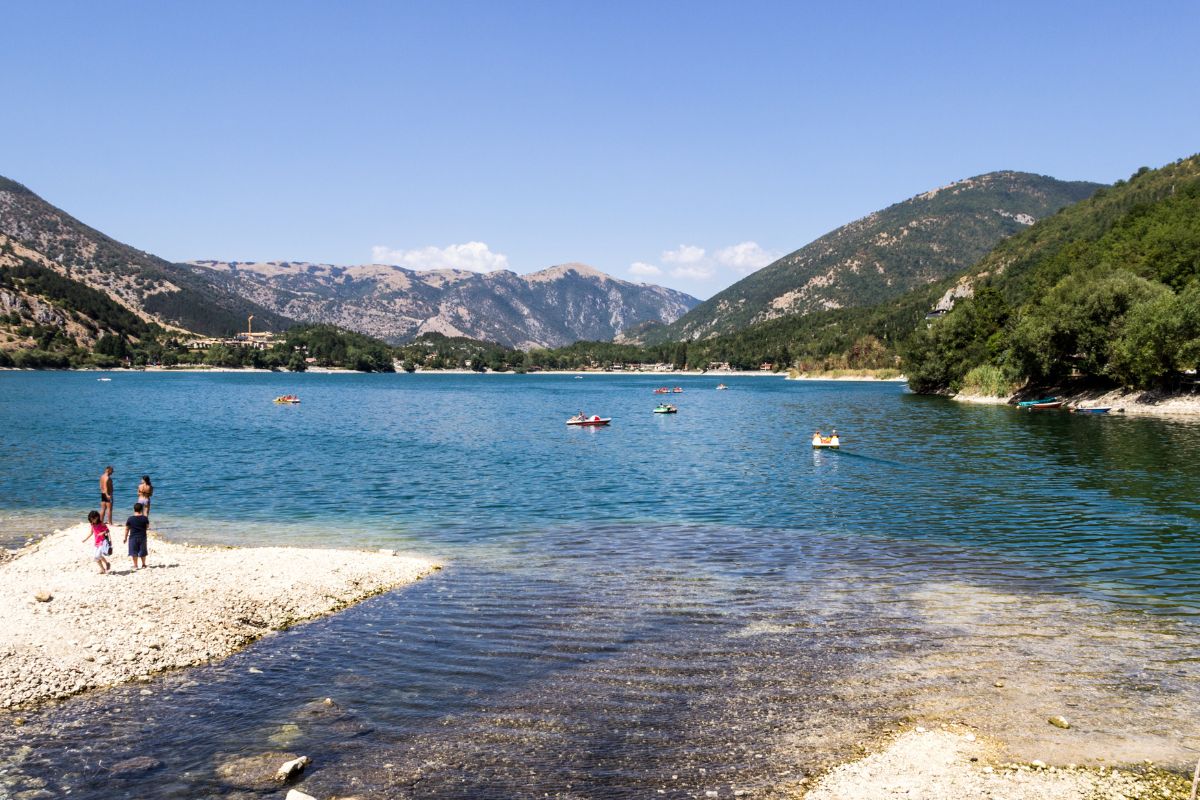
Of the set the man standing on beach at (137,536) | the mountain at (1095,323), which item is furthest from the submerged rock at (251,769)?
the mountain at (1095,323)

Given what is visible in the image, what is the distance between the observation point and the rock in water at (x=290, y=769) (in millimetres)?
12719

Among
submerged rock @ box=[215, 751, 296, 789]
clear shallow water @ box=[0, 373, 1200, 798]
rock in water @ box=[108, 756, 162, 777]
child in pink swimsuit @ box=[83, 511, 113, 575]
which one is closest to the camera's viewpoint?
Result: submerged rock @ box=[215, 751, 296, 789]

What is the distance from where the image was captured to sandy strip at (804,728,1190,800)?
11.9 metres

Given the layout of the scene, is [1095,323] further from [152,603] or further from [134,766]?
[134,766]

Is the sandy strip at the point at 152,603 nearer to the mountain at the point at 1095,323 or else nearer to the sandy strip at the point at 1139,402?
the mountain at the point at 1095,323

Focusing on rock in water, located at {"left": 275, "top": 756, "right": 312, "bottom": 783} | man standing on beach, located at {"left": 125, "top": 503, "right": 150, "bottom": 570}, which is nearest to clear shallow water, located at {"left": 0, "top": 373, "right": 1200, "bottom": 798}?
rock in water, located at {"left": 275, "top": 756, "right": 312, "bottom": 783}

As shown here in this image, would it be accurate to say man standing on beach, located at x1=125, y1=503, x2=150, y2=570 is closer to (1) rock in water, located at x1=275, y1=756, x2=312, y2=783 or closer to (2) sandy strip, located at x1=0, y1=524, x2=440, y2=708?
(2) sandy strip, located at x1=0, y1=524, x2=440, y2=708

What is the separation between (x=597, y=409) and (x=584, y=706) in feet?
437

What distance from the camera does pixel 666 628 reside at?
2095 centimetres

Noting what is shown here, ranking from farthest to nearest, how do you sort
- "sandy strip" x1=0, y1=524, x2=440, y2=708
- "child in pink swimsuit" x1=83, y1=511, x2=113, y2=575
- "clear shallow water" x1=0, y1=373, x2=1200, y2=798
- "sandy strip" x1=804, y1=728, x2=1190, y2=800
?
"child in pink swimsuit" x1=83, y1=511, x2=113, y2=575 < "sandy strip" x1=0, y1=524, x2=440, y2=708 < "clear shallow water" x1=0, y1=373, x2=1200, y2=798 < "sandy strip" x1=804, y1=728, x2=1190, y2=800

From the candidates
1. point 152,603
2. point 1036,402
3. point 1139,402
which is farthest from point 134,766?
point 1036,402

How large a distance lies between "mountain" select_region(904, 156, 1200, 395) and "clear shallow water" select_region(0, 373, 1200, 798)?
4700cm

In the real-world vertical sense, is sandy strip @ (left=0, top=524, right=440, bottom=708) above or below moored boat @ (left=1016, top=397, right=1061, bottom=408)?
below

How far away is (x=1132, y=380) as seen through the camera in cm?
10062
